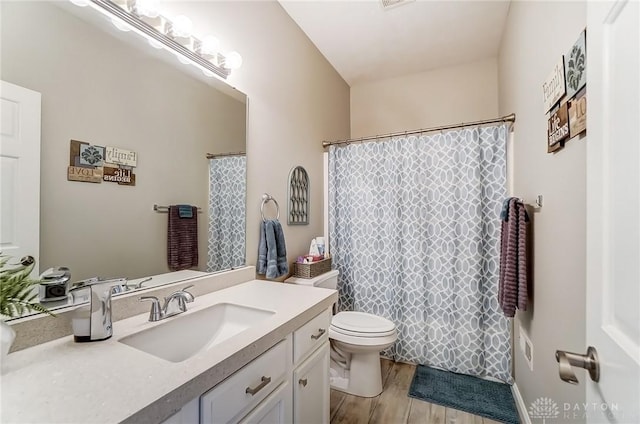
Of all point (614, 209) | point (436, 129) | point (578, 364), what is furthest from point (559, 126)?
point (436, 129)

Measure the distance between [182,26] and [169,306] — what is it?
1.21 m

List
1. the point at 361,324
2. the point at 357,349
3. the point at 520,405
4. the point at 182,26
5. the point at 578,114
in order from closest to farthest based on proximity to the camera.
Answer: the point at 578,114, the point at 182,26, the point at 520,405, the point at 357,349, the point at 361,324

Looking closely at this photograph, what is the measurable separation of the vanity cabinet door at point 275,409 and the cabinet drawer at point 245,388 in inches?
0.9

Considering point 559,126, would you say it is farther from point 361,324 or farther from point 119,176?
point 119,176

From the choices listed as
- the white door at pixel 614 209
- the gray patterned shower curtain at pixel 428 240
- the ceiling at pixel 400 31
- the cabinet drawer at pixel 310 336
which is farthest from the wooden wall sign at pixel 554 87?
the cabinet drawer at pixel 310 336

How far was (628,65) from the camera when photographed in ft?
1.62

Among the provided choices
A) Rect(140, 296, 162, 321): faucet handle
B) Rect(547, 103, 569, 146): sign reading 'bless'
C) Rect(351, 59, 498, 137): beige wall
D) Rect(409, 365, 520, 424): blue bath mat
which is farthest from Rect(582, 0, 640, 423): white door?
Rect(351, 59, 498, 137): beige wall

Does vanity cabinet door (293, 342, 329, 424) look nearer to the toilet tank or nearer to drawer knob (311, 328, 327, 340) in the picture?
drawer knob (311, 328, 327, 340)

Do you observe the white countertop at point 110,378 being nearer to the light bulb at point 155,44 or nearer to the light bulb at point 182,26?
the light bulb at point 155,44

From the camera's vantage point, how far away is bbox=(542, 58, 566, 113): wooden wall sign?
105cm

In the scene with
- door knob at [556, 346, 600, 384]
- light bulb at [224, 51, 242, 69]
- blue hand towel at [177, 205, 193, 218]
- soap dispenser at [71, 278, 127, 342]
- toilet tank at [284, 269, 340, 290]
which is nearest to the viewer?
door knob at [556, 346, 600, 384]

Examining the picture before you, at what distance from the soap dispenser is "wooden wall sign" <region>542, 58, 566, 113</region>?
5.54 ft

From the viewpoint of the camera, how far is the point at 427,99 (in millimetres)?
Result: 2912

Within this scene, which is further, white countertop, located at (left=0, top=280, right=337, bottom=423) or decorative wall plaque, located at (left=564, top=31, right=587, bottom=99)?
decorative wall plaque, located at (left=564, top=31, right=587, bottom=99)
